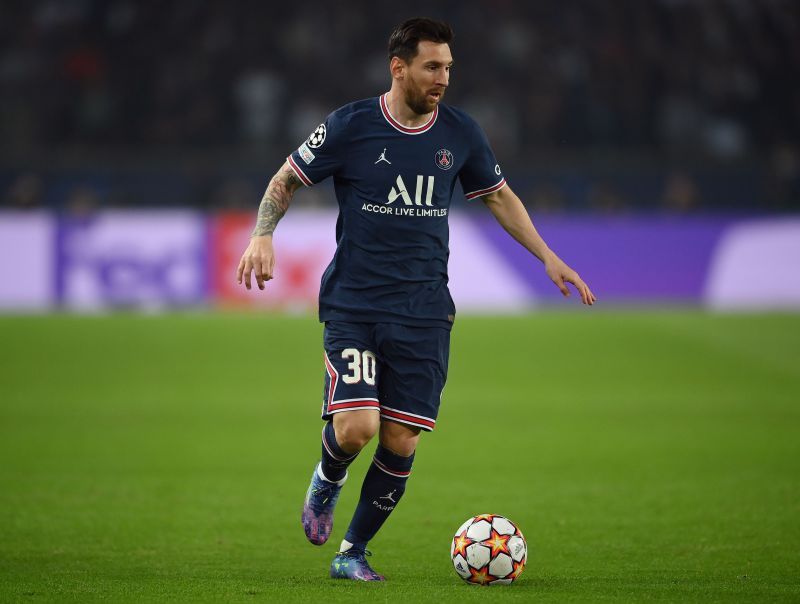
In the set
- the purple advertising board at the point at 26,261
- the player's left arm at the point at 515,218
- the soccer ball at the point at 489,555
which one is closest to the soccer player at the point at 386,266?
the player's left arm at the point at 515,218

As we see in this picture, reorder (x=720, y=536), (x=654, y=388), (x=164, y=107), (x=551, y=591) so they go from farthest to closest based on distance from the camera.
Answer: (x=164, y=107) → (x=654, y=388) → (x=720, y=536) → (x=551, y=591)

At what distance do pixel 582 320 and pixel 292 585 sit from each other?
15631 millimetres

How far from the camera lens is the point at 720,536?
7594mm

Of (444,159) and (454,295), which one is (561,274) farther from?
(454,295)

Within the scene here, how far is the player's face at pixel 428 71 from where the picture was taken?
6.25 metres

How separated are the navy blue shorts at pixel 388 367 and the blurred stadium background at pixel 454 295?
87 cm

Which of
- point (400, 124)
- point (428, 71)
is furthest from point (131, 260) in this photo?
A: point (428, 71)

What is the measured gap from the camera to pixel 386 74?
29438mm

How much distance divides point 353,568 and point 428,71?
8.23 ft

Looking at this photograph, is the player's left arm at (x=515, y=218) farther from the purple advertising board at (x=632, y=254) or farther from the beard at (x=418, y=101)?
the purple advertising board at (x=632, y=254)

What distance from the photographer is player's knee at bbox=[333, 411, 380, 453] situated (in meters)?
6.17

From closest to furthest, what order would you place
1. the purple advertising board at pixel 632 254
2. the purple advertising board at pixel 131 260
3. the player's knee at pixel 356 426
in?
1. the player's knee at pixel 356 426
2. the purple advertising board at pixel 131 260
3. the purple advertising board at pixel 632 254

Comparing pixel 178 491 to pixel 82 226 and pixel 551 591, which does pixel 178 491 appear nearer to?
pixel 551 591

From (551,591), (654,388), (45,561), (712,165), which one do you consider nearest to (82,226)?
(654,388)
